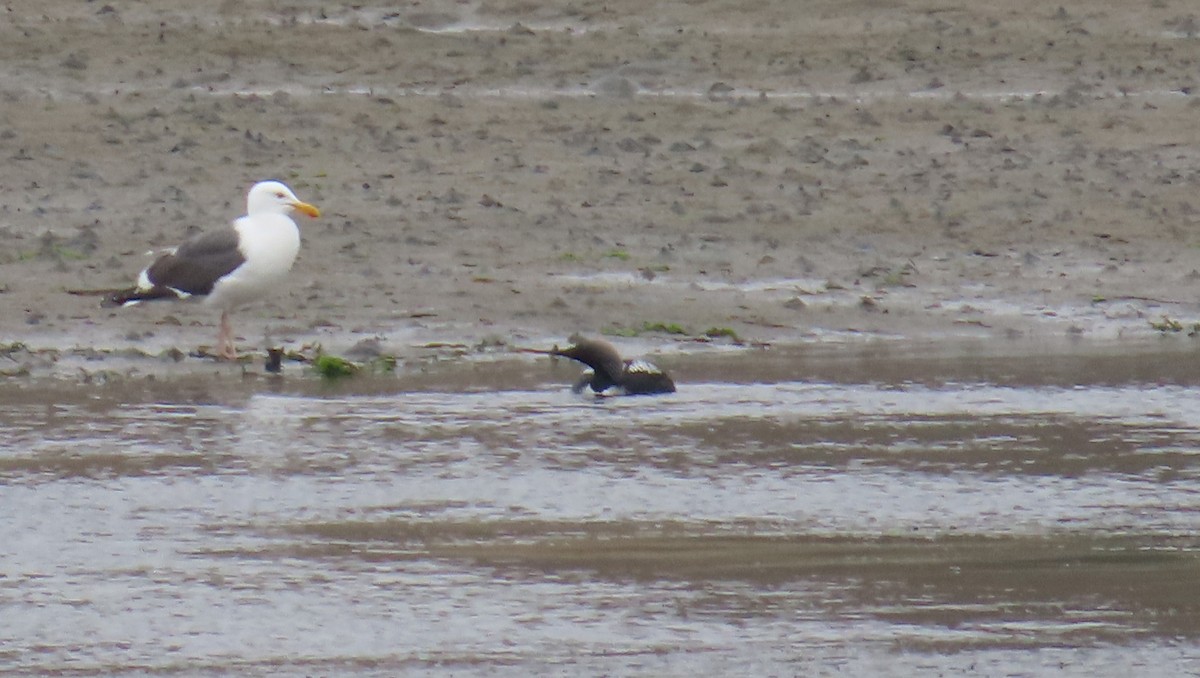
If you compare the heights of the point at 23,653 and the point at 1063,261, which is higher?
the point at 1063,261

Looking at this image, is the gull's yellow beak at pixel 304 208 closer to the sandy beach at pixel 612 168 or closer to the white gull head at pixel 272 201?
the white gull head at pixel 272 201

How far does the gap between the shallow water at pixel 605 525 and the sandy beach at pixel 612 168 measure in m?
1.46

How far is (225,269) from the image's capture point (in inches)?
396

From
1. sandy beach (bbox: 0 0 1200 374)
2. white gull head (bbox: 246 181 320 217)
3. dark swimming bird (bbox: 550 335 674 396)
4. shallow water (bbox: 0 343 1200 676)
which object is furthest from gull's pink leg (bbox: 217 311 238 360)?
dark swimming bird (bbox: 550 335 674 396)

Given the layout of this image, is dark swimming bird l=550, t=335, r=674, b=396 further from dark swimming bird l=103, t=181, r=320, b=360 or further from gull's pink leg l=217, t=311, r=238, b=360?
dark swimming bird l=103, t=181, r=320, b=360

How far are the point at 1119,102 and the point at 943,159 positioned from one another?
231 centimetres

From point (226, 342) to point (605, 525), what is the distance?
12.3 ft

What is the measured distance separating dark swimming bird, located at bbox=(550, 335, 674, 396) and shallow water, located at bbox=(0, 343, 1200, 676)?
0.13 metres

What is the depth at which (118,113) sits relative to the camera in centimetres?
1489

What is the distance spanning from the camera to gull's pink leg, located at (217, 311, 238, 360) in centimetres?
963

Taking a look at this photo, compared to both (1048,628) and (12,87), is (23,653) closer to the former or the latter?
(1048,628)

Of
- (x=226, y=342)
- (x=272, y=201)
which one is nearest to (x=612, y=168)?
(x=272, y=201)

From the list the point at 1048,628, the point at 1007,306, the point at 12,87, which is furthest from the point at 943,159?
the point at 1048,628

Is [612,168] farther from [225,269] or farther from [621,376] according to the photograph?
[621,376]
